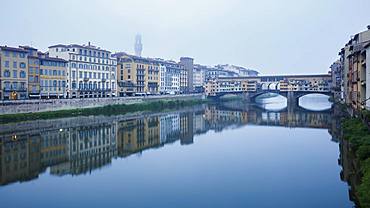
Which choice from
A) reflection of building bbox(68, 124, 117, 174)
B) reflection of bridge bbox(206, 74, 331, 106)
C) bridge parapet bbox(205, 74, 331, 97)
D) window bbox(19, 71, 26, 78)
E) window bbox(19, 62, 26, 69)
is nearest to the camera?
reflection of building bbox(68, 124, 117, 174)

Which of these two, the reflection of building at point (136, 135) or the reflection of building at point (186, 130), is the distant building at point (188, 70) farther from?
the reflection of building at point (136, 135)

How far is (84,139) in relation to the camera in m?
19.7

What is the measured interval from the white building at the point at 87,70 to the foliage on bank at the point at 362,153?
27225mm

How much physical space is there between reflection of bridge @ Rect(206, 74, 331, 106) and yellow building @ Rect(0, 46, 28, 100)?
31.7 m

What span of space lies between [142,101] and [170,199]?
29.8 m

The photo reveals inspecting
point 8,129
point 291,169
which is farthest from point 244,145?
point 8,129

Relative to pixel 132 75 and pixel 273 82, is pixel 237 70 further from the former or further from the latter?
pixel 132 75

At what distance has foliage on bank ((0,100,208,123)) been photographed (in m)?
22.8

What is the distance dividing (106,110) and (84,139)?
12280mm

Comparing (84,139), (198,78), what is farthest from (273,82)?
(84,139)

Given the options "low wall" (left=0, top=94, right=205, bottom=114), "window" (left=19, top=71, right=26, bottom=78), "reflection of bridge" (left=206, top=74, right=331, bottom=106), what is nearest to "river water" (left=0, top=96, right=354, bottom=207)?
"low wall" (left=0, top=94, right=205, bottom=114)

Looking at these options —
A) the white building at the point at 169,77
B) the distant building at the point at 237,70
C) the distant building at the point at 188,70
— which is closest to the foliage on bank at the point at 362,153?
the white building at the point at 169,77

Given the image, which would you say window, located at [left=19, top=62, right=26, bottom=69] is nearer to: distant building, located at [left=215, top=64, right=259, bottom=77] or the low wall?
the low wall

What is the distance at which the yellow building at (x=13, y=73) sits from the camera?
28.7 metres
